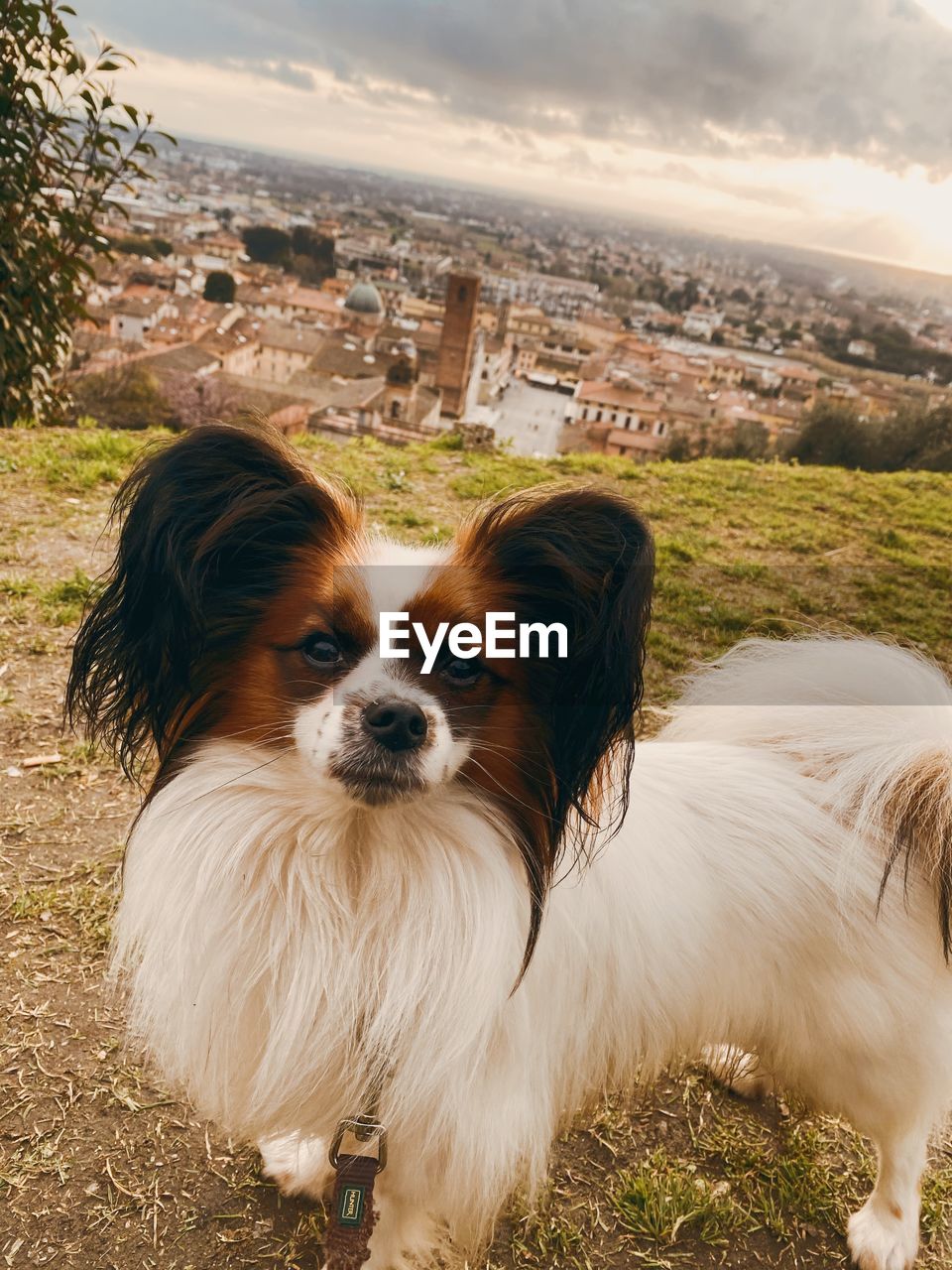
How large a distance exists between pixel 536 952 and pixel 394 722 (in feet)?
2.06

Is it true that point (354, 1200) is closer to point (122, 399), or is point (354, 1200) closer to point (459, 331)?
point (122, 399)

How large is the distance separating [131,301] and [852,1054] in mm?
13493

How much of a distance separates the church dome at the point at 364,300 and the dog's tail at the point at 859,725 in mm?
16160

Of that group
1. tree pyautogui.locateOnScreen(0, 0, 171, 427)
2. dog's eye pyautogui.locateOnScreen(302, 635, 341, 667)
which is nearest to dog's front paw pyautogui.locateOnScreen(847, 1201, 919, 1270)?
dog's eye pyautogui.locateOnScreen(302, 635, 341, 667)

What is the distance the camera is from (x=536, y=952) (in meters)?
1.65

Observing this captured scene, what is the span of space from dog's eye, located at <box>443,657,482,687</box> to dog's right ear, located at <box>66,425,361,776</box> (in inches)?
13.1

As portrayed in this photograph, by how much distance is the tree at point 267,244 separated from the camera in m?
17.5

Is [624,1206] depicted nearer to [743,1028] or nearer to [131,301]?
[743,1028]

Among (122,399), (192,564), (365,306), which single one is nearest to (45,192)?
(122,399)

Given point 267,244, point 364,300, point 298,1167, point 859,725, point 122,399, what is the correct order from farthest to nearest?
point 267,244, point 364,300, point 122,399, point 298,1167, point 859,725

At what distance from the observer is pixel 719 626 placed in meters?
5.06

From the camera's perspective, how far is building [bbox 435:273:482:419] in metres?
13.0

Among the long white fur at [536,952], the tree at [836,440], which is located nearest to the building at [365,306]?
the tree at [836,440]

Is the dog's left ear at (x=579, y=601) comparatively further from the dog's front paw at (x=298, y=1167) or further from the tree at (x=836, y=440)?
the tree at (x=836, y=440)
